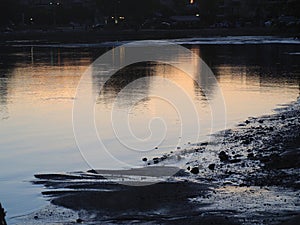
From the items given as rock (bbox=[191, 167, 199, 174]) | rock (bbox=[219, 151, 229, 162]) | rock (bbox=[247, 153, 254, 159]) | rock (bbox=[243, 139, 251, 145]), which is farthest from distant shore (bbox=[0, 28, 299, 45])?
rock (bbox=[191, 167, 199, 174])

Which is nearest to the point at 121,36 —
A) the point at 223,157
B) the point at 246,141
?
the point at 246,141

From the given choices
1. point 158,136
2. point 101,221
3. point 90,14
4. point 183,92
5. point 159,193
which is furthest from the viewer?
point 90,14

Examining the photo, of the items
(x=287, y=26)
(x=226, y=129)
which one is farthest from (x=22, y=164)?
(x=287, y=26)

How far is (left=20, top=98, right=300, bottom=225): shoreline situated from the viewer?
10.1 meters

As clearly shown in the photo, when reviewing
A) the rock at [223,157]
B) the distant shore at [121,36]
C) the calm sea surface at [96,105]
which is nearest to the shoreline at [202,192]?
the rock at [223,157]

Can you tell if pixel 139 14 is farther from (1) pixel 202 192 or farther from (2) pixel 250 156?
(1) pixel 202 192

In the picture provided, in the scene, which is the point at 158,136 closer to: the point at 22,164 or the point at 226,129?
the point at 226,129

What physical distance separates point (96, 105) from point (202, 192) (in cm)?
1248

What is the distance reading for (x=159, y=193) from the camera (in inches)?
449

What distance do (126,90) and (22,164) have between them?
13.3 m

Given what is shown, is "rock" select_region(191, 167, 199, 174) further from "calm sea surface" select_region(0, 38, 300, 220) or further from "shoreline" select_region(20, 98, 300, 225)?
"calm sea surface" select_region(0, 38, 300, 220)

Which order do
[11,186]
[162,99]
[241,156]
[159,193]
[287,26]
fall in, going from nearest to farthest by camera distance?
[159,193], [11,186], [241,156], [162,99], [287,26]

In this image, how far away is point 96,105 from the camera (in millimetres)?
23531

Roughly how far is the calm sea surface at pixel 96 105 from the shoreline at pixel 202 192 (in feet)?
2.35
